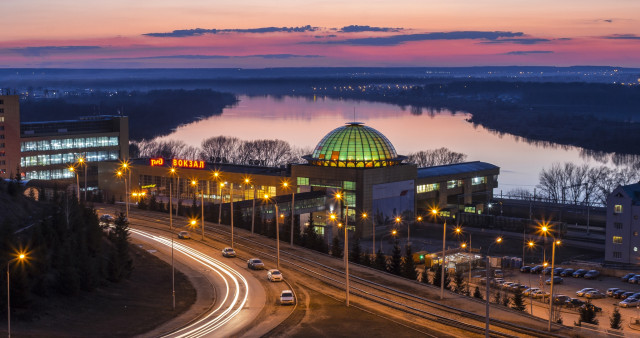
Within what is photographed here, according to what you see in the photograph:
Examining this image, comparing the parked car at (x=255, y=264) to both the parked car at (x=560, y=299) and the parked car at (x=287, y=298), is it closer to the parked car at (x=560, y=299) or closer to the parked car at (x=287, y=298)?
the parked car at (x=287, y=298)

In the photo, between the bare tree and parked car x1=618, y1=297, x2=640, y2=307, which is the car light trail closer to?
parked car x1=618, y1=297, x2=640, y2=307

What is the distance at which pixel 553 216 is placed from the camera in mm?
96688

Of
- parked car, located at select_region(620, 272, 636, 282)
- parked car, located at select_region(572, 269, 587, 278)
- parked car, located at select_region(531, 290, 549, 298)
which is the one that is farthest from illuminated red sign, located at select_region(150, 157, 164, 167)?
parked car, located at select_region(620, 272, 636, 282)

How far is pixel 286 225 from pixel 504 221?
1230 inches

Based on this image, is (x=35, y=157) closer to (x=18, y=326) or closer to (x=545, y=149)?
(x=18, y=326)

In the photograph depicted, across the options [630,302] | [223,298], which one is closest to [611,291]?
[630,302]

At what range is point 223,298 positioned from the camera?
49438 millimetres

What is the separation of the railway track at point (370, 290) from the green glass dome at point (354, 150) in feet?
77.4

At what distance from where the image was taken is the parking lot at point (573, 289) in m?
58.2

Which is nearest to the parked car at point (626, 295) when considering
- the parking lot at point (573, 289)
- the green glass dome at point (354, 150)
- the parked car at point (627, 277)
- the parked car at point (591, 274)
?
the parking lot at point (573, 289)

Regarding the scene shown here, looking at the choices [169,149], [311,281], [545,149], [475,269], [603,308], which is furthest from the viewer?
[545,149]

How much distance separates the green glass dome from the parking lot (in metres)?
24.4

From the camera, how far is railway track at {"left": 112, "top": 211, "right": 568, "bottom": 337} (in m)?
42.6

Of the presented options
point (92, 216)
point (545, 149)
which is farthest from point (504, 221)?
point (545, 149)
